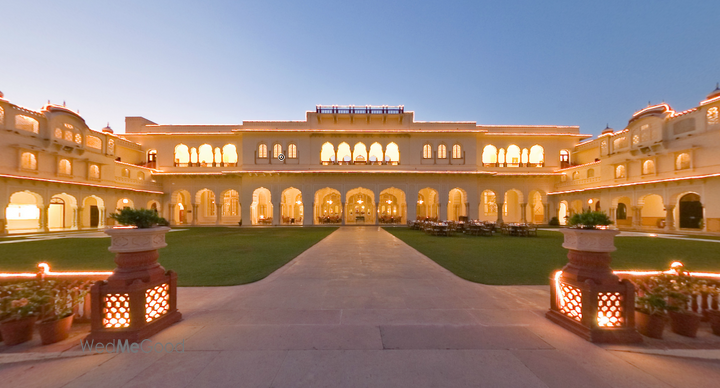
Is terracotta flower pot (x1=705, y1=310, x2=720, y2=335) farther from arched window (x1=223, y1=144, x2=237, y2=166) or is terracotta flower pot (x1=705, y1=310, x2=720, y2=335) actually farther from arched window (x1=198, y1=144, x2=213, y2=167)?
arched window (x1=198, y1=144, x2=213, y2=167)

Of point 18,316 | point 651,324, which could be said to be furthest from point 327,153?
point 651,324

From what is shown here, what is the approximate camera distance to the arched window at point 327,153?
28.1 meters

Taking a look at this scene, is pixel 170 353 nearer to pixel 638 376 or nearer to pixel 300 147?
pixel 638 376

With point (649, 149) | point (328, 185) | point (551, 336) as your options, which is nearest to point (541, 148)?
point (649, 149)

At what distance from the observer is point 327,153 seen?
2892cm

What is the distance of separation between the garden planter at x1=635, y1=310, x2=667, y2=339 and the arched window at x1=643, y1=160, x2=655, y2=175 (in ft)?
88.0

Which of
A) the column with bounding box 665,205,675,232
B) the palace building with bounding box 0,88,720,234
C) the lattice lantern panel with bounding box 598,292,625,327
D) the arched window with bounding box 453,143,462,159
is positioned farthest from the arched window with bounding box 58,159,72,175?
the column with bounding box 665,205,675,232

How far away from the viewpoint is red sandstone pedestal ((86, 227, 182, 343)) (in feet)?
11.3

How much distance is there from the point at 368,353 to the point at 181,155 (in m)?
34.1

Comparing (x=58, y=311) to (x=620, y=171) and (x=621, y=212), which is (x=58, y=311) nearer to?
(x=620, y=171)

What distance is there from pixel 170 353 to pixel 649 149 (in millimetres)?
31553

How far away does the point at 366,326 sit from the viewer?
3.85 metres

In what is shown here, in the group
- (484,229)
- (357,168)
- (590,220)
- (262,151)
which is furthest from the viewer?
(262,151)

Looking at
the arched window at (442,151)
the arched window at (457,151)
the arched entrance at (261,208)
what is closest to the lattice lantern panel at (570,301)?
the arched window at (442,151)
